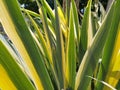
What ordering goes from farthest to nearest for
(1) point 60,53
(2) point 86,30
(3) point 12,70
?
(2) point 86,30 → (1) point 60,53 → (3) point 12,70

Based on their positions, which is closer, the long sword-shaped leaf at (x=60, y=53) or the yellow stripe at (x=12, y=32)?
the yellow stripe at (x=12, y=32)

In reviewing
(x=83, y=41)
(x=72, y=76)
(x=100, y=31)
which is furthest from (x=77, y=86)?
(x=83, y=41)

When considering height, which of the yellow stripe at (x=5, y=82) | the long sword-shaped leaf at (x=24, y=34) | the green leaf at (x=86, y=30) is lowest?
the green leaf at (x=86, y=30)

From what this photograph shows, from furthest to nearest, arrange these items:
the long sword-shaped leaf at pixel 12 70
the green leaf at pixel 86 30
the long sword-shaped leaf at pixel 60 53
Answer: the green leaf at pixel 86 30, the long sword-shaped leaf at pixel 60 53, the long sword-shaped leaf at pixel 12 70

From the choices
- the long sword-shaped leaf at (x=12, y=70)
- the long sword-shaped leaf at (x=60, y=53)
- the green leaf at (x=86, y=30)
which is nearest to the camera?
the long sword-shaped leaf at (x=12, y=70)

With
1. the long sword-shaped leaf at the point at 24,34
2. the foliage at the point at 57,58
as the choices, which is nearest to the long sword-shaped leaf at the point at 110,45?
the foliage at the point at 57,58

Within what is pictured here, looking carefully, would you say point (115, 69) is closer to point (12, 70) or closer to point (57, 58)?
point (57, 58)

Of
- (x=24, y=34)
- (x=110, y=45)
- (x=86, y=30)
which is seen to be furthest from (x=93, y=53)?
(x=86, y=30)

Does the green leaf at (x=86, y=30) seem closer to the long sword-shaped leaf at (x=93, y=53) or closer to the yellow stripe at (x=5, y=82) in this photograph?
the long sword-shaped leaf at (x=93, y=53)
